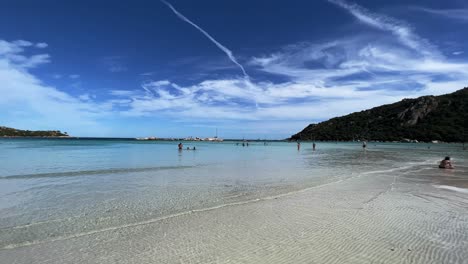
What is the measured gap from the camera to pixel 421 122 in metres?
164

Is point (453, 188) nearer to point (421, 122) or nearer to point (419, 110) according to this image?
point (421, 122)

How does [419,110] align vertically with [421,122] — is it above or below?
above

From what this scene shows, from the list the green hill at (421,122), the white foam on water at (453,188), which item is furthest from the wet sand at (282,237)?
the green hill at (421,122)

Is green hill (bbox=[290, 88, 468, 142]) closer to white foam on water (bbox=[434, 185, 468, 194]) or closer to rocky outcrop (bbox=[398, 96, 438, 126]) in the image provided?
rocky outcrop (bbox=[398, 96, 438, 126])

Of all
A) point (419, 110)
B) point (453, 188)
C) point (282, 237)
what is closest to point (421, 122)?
point (419, 110)

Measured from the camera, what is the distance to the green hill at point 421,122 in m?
143

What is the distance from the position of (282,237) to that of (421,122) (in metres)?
188

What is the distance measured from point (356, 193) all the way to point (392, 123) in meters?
190

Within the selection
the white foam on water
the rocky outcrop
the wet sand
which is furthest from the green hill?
the wet sand

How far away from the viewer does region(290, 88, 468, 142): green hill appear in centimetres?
14262

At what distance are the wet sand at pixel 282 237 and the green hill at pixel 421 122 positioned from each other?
15385 centimetres

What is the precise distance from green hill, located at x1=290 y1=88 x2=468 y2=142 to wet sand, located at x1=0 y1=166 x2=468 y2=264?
154m

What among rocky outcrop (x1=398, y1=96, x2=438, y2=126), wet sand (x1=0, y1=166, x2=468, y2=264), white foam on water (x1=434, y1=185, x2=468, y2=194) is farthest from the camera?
rocky outcrop (x1=398, y1=96, x2=438, y2=126)

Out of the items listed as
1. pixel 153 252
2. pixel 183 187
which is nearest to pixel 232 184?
pixel 183 187
